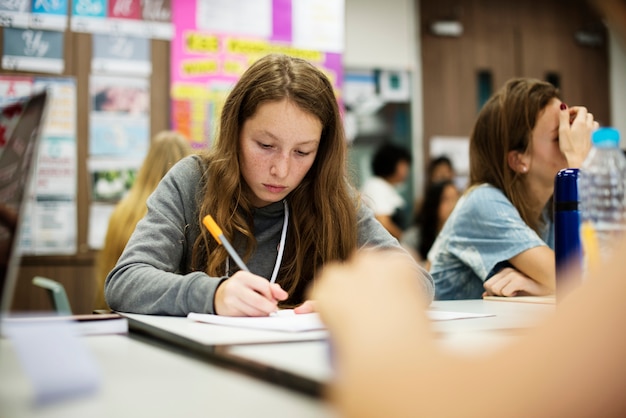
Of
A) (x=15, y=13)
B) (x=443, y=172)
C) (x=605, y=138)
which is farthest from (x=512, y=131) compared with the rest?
(x=443, y=172)

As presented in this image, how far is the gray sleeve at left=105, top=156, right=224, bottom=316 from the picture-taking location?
1.25 metres

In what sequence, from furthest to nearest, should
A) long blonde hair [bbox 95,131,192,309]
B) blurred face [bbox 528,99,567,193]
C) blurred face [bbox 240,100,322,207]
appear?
long blonde hair [bbox 95,131,192,309] → blurred face [bbox 528,99,567,193] → blurred face [bbox 240,100,322,207]

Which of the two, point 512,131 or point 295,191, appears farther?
point 512,131

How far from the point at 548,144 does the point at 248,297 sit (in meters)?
1.19

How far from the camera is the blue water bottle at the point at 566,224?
123cm

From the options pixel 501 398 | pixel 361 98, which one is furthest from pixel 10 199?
pixel 361 98

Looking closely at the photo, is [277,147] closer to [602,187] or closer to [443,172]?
[602,187]

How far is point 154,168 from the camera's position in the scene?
2609 millimetres

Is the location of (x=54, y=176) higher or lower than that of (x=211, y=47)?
lower

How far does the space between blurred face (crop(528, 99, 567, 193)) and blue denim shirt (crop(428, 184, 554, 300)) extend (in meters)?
0.14

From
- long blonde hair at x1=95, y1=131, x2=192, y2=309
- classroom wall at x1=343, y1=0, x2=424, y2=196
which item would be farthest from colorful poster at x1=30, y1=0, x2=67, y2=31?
classroom wall at x1=343, y1=0, x2=424, y2=196

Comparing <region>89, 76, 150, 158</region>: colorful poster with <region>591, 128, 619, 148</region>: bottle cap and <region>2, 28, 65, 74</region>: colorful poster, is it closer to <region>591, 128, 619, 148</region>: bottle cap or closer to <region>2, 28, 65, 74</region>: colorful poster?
<region>2, 28, 65, 74</region>: colorful poster

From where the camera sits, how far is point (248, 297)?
3.82 ft

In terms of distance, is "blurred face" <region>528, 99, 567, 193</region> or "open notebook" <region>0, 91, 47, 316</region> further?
"blurred face" <region>528, 99, 567, 193</region>
